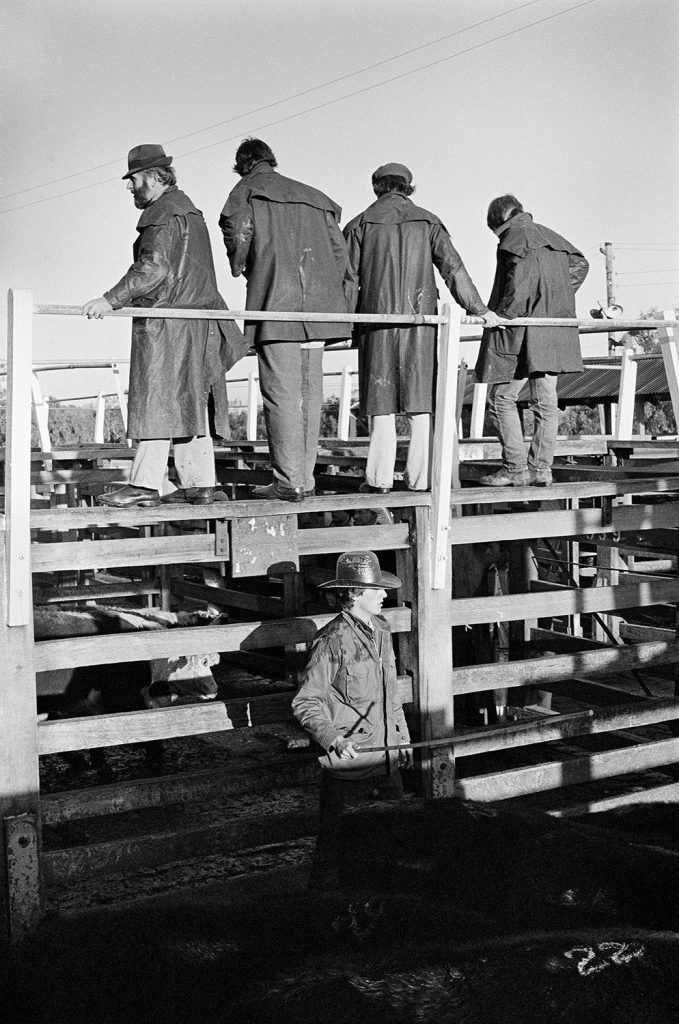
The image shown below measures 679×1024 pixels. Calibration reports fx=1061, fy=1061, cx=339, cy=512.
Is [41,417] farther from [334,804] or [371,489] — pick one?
[334,804]

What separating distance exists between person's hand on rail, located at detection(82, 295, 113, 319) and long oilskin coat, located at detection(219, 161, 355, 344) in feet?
3.22

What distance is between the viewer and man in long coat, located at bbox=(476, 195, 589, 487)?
6.45 metres

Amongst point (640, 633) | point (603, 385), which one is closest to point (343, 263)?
point (640, 633)

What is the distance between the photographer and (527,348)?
21.0ft

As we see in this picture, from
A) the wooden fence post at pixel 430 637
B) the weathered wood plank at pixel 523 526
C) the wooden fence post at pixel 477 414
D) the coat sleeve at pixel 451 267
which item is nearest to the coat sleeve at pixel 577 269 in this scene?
the coat sleeve at pixel 451 267

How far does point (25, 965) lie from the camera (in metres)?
4.07

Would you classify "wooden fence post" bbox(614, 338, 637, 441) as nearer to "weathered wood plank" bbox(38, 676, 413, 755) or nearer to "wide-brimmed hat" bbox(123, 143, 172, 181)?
"weathered wood plank" bbox(38, 676, 413, 755)

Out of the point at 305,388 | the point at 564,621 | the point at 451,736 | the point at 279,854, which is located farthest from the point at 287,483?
the point at 564,621

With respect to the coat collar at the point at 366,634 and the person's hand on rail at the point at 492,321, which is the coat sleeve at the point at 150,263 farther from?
the coat collar at the point at 366,634

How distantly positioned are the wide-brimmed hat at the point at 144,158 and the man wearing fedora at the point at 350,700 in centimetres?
225

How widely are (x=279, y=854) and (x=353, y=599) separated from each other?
8.92 feet

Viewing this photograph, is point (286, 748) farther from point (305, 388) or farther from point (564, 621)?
point (564, 621)

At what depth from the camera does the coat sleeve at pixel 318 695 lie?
14.7 ft

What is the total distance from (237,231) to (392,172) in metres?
1.08
